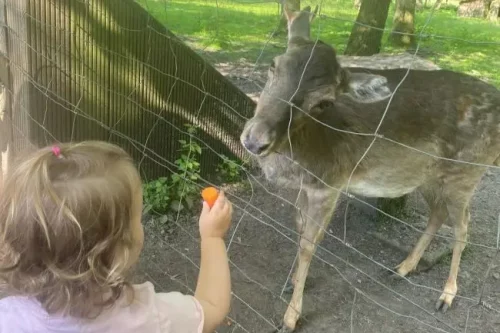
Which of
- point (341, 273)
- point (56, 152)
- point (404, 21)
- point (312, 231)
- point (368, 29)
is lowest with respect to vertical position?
point (341, 273)

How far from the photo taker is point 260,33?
29.4 ft

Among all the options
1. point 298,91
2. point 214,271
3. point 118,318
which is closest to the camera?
point 118,318

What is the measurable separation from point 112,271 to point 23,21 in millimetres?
2505

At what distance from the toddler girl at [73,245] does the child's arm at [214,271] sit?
0.22 metres

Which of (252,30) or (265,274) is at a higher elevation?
(252,30)

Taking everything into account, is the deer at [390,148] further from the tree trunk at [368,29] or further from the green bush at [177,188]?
the tree trunk at [368,29]

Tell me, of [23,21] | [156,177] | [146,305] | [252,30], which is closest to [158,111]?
[156,177]

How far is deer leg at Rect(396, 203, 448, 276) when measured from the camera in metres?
4.31

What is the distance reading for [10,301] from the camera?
5.23 ft

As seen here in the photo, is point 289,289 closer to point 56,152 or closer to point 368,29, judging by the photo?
point 56,152

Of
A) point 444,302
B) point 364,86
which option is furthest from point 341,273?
point 364,86

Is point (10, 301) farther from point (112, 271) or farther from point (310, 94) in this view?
point (310, 94)

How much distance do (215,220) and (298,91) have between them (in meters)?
1.27

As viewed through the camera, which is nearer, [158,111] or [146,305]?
[146,305]
